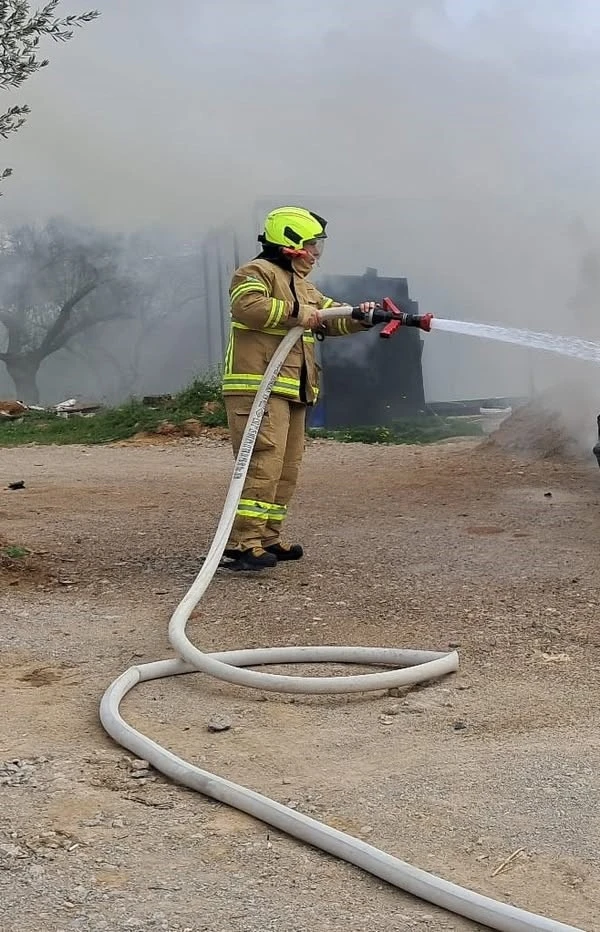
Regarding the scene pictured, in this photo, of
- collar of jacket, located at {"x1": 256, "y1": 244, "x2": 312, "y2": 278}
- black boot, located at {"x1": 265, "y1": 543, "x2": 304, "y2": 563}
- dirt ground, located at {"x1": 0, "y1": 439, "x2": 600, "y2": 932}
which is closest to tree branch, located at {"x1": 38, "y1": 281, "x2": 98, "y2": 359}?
dirt ground, located at {"x1": 0, "y1": 439, "x2": 600, "y2": 932}

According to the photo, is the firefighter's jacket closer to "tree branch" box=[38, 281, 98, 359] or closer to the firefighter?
the firefighter

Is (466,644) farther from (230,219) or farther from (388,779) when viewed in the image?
(230,219)

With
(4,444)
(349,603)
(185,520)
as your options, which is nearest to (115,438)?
(4,444)

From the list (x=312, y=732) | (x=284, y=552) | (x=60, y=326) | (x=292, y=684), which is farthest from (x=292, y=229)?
(x=60, y=326)

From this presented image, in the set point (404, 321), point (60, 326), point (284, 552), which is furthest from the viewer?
point (60, 326)

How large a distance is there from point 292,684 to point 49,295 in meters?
17.5

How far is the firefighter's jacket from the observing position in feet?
15.0

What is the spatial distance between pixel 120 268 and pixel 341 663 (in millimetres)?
16014

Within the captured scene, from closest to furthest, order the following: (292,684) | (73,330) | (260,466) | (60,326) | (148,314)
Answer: (292,684), (260,466), (148,314), (60,326), (73,330)

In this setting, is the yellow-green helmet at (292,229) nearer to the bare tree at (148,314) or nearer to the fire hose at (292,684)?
the fire hose at (292,684)

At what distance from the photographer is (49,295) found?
19656mm

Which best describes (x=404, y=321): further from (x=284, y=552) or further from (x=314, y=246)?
(x=284, y=552)

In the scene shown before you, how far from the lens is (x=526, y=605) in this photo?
4031 millimetres

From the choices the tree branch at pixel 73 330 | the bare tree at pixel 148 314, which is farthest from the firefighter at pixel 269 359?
the tree branch at pixel 73 330
